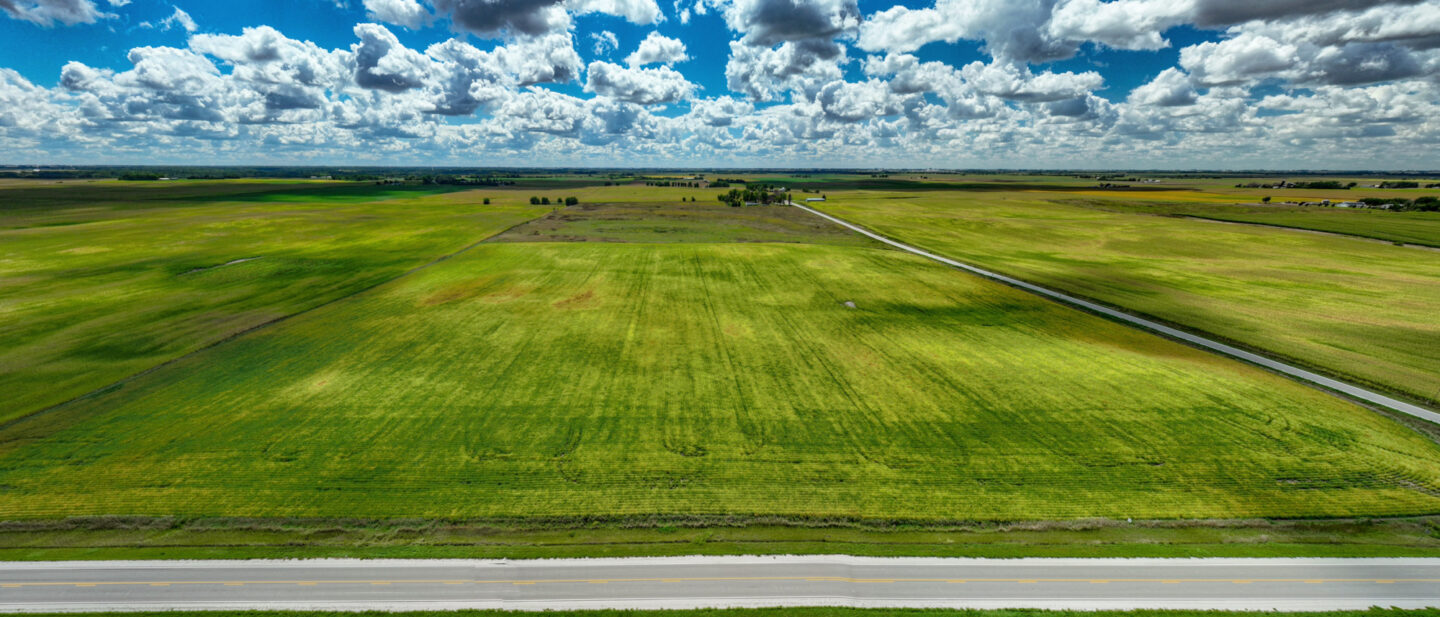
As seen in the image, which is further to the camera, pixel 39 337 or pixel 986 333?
pixel 986 333

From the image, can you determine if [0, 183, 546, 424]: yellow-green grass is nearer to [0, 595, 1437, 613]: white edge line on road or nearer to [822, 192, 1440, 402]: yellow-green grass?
[0, 595, 1437, 613]: white edge line on road

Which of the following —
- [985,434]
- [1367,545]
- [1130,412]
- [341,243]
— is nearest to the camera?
[1367,545]

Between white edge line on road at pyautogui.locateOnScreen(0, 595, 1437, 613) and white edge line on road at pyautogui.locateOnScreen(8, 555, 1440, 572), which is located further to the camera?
white edge line on road at pyautogui.locateOnScreen(8, 555, 1440, 572)

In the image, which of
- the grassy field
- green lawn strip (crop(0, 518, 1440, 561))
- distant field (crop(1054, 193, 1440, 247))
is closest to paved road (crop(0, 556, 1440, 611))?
green lawn strip (crop(0, 518, 1440, 561))

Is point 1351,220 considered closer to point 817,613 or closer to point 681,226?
point 681,226

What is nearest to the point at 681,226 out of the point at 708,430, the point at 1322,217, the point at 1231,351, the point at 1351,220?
the point at 708,430

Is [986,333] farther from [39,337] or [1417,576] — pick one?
[39,337]

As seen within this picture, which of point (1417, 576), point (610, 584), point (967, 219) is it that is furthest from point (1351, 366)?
point (967, 219)
